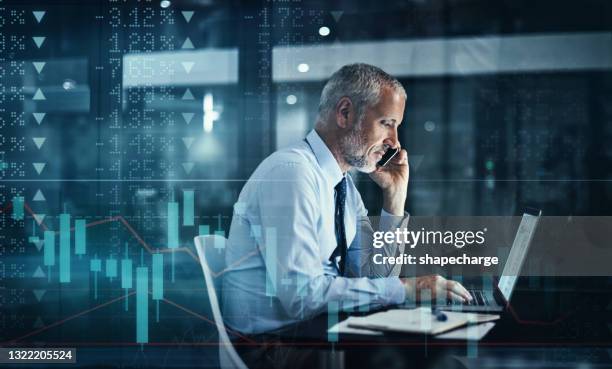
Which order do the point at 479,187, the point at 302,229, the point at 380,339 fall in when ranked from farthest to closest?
1. the point at 479,187
2. the point at 302,229
3. the point at 380,339

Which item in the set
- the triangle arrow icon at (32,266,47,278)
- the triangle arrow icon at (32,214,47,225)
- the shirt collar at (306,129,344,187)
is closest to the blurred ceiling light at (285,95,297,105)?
the shirt collar at (306,129,344,187)

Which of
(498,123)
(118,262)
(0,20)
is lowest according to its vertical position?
(118,262)

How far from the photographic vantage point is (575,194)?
9.31 feet

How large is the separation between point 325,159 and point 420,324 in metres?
0.87

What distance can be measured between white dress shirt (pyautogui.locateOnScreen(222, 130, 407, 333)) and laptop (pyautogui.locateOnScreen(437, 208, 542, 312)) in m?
0.36

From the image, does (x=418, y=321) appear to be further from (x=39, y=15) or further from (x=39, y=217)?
(x=39, y=15)

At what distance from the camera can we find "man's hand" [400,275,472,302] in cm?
259

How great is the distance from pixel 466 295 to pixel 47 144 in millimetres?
1970

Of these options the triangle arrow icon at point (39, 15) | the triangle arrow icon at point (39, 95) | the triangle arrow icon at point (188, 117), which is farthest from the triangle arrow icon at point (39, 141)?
the triangle arrow icon at point (188, 117)

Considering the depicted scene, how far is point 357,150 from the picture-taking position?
2.83 metres

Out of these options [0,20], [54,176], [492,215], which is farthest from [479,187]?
[0,20]

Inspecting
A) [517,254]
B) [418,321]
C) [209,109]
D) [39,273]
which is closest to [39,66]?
[209,109]

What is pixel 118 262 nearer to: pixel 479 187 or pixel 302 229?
pixel 302 229

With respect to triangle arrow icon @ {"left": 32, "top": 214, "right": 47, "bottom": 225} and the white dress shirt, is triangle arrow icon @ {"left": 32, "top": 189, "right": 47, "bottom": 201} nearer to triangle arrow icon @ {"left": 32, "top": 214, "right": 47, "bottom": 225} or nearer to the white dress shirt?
triangle arrow icon @ {"left": 32, "top": 214, "right": 47, "bottom": 225}
